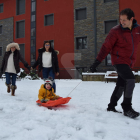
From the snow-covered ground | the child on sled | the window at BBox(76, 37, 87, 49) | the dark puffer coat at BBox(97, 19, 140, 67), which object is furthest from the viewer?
the window at BBox(76, 37, 87, 49)

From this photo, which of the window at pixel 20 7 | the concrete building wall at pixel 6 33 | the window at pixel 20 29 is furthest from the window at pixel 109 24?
the concrete building wall at pixel 6 33

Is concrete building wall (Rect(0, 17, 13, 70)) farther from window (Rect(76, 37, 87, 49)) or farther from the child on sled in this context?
the child on sled

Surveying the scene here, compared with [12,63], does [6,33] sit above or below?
above

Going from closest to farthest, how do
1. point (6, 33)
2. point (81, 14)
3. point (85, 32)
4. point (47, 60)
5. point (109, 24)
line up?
point (47, 60), point (109, 24), point (85, 32), point (81, 14), point (6, 33)

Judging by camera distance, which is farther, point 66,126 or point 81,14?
point 81,14

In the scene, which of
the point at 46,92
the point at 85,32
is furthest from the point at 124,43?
the point at 85,32

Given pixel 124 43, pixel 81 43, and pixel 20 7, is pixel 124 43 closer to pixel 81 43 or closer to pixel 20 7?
pixel 81 43

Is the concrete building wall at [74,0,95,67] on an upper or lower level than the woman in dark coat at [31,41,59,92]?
upper

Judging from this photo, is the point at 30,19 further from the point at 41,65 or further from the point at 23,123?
the point at 23,123

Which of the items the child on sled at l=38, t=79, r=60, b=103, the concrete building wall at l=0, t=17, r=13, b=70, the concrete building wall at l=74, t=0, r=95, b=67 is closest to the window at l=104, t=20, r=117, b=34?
the concrete building wall at l=74, t=0, r=95, b=67

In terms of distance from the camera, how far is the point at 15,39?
55.5ft

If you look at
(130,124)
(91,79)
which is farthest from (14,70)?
(91,79)

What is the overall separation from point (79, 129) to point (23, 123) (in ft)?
2.73

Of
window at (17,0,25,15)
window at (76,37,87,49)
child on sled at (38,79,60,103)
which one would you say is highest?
window at (17,0,25,15)
